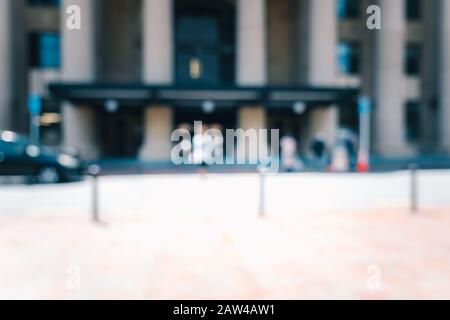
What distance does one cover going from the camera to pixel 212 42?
25031 mm

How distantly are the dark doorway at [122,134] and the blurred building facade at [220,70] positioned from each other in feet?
0.33

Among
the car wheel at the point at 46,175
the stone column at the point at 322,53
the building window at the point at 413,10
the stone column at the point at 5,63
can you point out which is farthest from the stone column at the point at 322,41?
the stone column at the point at 5,63

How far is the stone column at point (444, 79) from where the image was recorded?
23.7m

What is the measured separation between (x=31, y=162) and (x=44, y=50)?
15813mm

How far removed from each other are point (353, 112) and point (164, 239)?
23622 mm

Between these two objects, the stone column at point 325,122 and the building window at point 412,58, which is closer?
the stone column at point 325,122

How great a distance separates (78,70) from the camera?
786 inches

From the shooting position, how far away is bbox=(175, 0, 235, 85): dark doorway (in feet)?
80.2

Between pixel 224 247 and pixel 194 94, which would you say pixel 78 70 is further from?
pixel 224 247

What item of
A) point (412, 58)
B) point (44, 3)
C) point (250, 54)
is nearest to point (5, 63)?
point (44, 3)

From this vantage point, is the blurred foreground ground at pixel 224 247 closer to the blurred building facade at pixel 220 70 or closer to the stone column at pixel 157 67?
the stone column at pixel 157 67

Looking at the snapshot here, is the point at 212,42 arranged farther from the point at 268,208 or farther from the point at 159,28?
the point at 268,208
